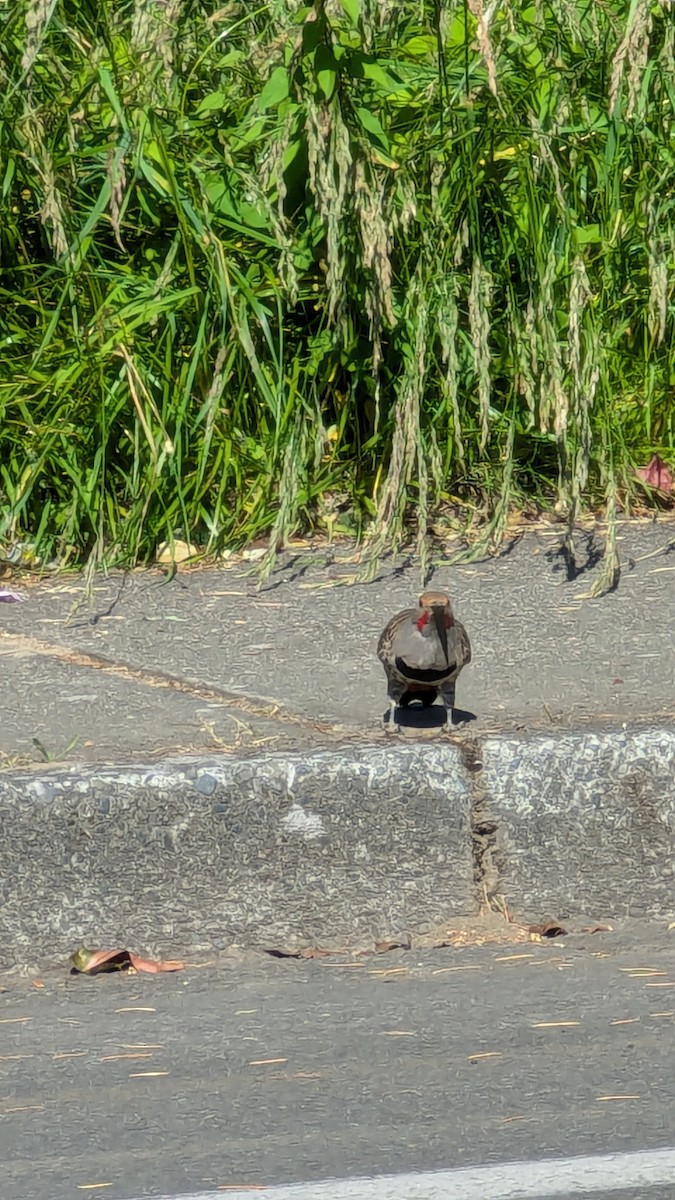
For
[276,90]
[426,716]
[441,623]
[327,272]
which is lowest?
[426,716]

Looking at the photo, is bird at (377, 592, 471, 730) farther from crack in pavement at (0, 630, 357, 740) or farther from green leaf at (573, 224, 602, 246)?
green leaf at (573, 224, 602, 246)

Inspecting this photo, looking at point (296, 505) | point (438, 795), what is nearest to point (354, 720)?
point (438, 795)

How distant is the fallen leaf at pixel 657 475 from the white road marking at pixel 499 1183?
8.94ft

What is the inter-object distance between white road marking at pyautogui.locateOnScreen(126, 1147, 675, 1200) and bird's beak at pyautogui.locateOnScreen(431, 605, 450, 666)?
129 centimetres

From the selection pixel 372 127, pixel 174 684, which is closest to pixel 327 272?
pixel 372 127

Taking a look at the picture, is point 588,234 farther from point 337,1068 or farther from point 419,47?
point 337,1068

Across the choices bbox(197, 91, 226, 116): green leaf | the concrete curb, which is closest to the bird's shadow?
the concrete curb

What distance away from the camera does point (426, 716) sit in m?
3.88

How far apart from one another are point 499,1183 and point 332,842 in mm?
981

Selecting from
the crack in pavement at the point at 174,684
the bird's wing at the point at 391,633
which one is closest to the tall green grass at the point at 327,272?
the crack in pavement at the point at 174,684

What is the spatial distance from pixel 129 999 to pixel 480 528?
210cm

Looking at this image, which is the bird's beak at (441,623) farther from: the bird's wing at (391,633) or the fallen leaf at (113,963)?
the fallen leaf at (113,963)

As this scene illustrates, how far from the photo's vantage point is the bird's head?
3.73 meters

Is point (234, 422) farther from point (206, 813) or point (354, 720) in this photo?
point (206, 813)
